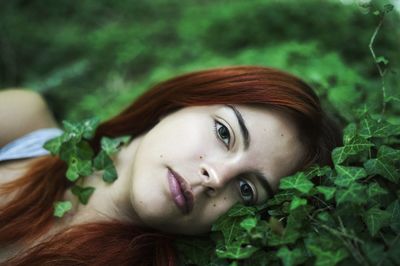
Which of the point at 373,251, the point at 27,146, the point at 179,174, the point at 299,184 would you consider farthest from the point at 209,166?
the point at 27,146

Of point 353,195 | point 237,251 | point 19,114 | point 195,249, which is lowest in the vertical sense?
point 195,249

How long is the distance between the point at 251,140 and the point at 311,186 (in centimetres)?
48

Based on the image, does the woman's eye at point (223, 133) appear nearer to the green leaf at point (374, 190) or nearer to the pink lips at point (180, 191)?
the pink lips at point (180, 191)

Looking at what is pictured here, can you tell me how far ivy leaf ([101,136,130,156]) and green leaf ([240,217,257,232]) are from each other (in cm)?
105

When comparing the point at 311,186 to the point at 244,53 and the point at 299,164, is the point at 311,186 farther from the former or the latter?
the point at 244,53

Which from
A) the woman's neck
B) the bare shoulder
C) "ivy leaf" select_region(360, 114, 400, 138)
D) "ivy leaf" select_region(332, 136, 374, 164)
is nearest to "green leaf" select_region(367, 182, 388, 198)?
"ivy leaf" select_region(332, 136, 374, 164)

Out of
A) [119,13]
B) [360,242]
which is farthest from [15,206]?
[119,13]

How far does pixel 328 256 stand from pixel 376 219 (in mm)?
259

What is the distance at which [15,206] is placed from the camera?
7.50 feet

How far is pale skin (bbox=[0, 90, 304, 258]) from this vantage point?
1.99 meters

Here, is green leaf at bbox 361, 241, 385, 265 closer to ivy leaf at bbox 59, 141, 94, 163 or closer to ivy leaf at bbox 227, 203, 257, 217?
ivy leaf at bbox 227, 203, 257, 217

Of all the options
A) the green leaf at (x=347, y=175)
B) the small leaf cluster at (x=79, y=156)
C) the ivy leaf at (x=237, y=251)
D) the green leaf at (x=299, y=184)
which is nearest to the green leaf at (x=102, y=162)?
the small leaf cluster at (x=79, y=156)

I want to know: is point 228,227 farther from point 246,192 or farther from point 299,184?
point 299,184

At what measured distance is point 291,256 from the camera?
1.54 metres
